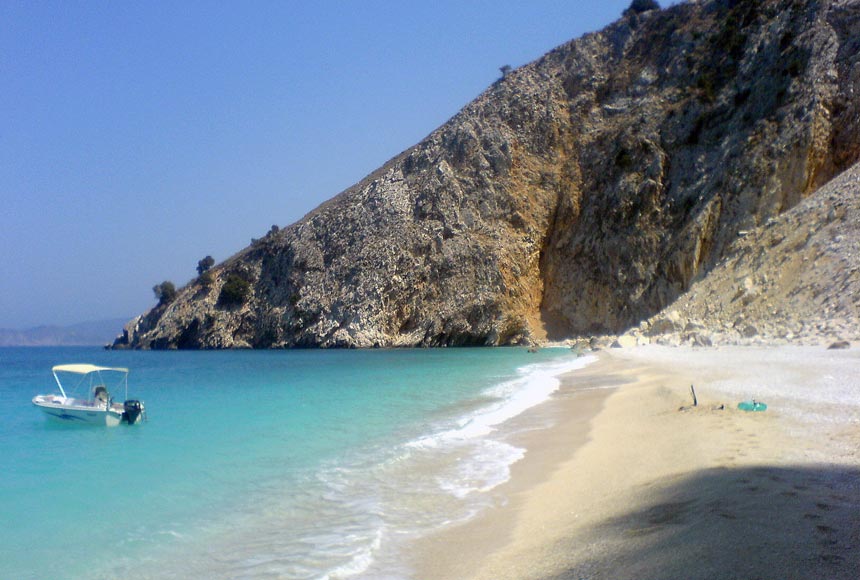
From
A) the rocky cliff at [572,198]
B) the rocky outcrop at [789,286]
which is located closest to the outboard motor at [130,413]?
the rocky outcrop at [789,286]

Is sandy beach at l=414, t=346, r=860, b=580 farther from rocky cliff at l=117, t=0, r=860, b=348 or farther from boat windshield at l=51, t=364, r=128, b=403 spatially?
rocky cliff at l=117, t=0, r=860, b=348

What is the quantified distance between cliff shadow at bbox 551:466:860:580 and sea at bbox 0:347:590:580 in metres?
1.80

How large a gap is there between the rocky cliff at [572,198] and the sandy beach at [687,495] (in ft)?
88.3

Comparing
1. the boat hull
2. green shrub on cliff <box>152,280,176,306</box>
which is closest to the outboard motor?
the boat hull

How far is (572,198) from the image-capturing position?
47.9 m

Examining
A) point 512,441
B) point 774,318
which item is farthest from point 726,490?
Result: point 774,318

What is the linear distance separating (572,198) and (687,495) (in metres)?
44.5

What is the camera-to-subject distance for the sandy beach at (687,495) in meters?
3.71

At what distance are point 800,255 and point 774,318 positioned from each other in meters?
3.64

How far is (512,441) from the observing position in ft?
33.0

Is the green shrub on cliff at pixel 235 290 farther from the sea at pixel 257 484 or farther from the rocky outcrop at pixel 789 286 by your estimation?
the sea at pixel 257 484

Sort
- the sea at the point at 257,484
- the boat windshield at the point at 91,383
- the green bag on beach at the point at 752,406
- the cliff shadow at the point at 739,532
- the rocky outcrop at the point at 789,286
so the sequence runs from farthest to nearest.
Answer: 1. the rocky outcrop at the point at 789,286
2. the boat windshield at the point at 91,383
3. the green bag on beach at the point at 752,406
4. the sea at the point at 257,484
5. the cliff shadow at the point at 739,532

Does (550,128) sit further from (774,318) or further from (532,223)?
(774,318)

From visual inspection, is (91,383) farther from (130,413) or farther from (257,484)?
(257,484)
